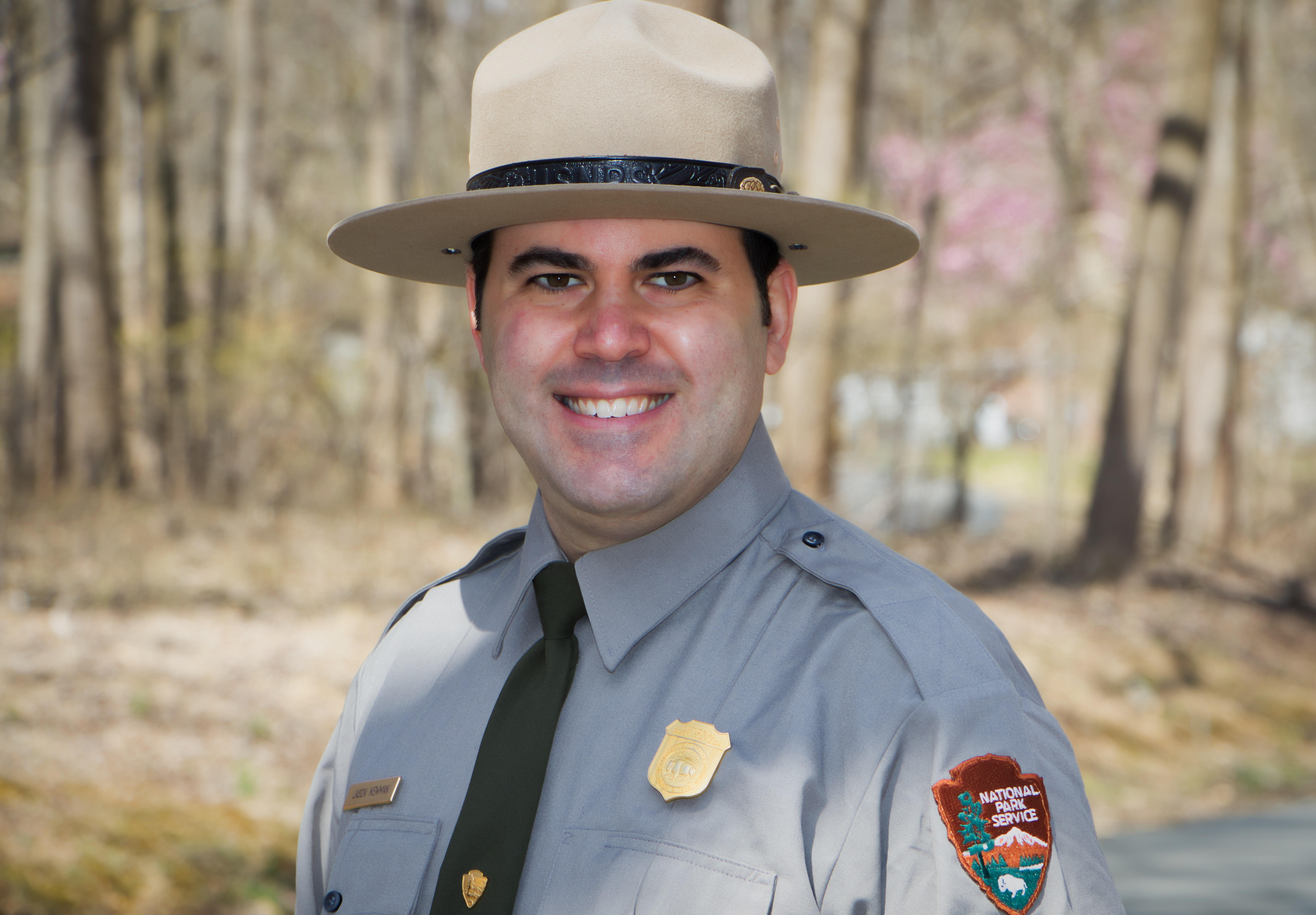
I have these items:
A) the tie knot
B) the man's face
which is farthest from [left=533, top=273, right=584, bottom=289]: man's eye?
the tie knot

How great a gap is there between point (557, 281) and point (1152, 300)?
11.6 m

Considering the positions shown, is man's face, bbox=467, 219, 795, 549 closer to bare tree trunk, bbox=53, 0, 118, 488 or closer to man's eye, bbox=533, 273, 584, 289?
man's eye, bbox=533, 273, 584, 289

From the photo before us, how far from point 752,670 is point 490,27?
14210mm

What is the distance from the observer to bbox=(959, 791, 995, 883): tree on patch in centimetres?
137

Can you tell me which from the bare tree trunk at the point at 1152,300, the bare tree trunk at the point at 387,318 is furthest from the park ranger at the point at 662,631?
the bare tree trunk at the point at 1152,300

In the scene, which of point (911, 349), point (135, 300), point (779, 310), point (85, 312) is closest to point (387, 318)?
point (135, 300)

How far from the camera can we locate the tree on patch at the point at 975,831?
4.48ft

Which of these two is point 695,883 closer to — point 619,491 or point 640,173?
point 619,491

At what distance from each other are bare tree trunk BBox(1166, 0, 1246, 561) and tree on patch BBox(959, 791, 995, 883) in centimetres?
1386

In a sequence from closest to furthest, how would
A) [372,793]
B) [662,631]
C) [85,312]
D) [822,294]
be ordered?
1. [662,631]
2. [372,793]
3. [822,294]
4. [85,312]

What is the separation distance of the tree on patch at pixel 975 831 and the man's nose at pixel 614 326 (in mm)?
801

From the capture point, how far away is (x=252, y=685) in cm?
717

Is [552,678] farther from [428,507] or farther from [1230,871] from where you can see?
[428,507]

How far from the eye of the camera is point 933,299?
16297 millimetres
